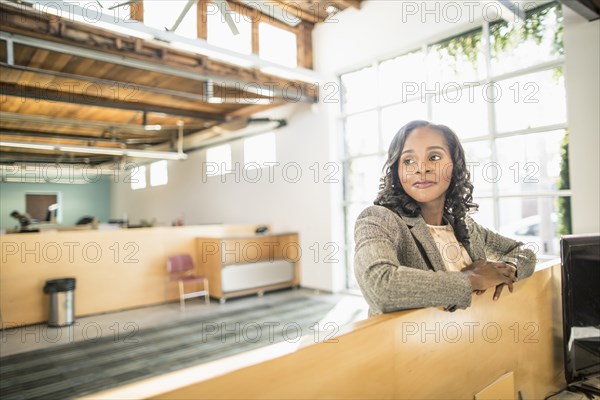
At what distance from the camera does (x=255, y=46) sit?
626 cm

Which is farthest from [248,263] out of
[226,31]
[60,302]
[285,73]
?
[226,31]

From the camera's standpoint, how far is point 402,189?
1.38 metres

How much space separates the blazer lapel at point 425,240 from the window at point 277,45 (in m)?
5.56

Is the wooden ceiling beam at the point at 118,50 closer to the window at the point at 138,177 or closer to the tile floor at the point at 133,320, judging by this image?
the tile floor at the point at 133,320

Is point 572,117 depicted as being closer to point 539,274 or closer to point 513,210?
point 513,210

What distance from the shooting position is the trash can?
517cm

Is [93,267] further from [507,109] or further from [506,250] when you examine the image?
[507,109]

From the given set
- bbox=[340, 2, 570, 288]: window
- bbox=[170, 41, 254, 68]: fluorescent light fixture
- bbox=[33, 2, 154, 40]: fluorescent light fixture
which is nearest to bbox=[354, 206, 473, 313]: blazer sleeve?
bbox=[33, 2, 154, 40]: fluorescent light fixture

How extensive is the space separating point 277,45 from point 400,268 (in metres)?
6.40

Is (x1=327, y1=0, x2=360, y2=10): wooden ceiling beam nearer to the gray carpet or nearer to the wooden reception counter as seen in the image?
the wooden reception counter

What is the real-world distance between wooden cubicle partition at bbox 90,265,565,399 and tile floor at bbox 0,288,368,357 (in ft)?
10.1

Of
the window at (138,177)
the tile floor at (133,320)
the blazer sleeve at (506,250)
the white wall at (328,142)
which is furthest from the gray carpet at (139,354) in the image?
the window at (138,177)

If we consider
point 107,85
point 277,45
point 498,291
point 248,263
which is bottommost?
point 248,263

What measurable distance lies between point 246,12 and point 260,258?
427 centimetres
